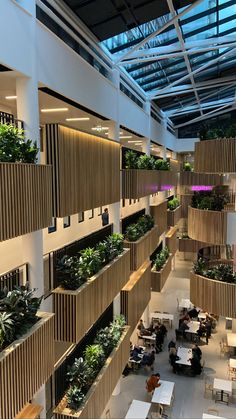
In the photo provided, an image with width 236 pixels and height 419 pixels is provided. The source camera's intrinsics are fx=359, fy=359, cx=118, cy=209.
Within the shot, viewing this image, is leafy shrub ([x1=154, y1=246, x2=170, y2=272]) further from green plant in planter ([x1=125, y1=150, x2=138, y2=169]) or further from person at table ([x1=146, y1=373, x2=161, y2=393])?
green plant in planter ([x1=125, y1=150, x2=138, y2=169])

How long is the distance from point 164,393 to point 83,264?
7.07 meters

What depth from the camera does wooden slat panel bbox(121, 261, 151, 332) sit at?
1422cm

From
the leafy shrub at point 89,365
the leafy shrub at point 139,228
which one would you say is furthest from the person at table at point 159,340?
the leafy shrub at point 89,365

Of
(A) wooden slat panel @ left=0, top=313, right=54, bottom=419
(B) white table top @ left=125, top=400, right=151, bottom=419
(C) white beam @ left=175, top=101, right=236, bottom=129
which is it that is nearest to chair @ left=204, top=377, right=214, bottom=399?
(B) white table top @ left=125, top=400, right=151, bottom=419

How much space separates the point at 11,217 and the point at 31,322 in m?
2.05

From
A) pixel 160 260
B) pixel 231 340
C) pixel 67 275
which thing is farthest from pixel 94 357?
pixel 160 260

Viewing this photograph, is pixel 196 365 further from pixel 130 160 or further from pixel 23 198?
pixel 23 198

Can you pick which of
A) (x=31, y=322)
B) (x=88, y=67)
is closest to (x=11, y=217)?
(x=31, y=322)

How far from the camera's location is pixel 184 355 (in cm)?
1620

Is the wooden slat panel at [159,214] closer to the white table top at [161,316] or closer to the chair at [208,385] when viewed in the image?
the white table top at [161,316]

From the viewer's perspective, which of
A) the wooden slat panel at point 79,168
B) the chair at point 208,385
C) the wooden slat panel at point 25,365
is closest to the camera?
the wooden slat panel at point 25,365

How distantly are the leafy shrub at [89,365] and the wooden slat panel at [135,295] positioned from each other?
156 centimetres

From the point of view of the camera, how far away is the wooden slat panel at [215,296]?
1327 centimetres

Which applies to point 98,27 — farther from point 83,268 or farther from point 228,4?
point 83,268
